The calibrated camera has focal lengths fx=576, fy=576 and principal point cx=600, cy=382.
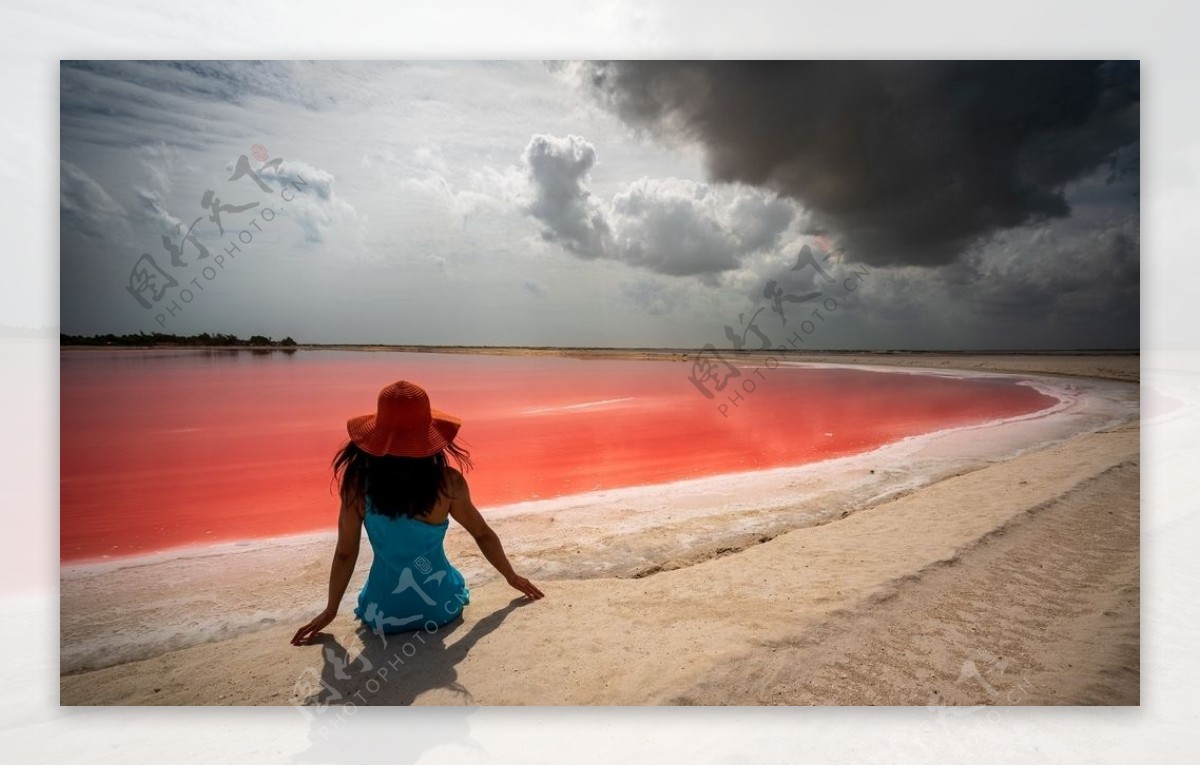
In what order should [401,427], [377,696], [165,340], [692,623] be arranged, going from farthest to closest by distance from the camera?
[165,340]
[692,623]
[377,696]
[401,427]

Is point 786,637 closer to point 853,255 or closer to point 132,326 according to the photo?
point 853,255

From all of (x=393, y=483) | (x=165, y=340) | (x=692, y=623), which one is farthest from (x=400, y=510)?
(x=165, y=340)

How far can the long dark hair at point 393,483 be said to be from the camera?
189 centimetres

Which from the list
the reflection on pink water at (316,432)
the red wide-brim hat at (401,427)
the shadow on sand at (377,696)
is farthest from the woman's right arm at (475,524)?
the reflection on pink water at (316,432)

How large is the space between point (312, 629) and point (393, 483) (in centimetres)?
69

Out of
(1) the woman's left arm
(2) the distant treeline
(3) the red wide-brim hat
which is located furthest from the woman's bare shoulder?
(2) the distant treeline

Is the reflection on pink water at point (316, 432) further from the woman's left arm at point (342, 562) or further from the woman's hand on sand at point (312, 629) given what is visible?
the woman's hand on sand at point (312, 629)

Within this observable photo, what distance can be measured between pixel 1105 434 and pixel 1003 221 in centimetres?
297

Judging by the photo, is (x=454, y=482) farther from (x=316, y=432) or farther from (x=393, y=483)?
(x=316, y=432)

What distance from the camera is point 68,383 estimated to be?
2.29 metres

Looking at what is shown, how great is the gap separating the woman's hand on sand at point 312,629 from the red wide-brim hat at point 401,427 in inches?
26.0

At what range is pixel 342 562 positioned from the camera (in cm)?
196

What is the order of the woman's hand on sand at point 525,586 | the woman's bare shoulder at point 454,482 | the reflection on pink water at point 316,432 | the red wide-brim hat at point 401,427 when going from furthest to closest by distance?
the reflection on pink water at point 316,432, the woman's hand on sand at point 525,586, the woman's bare shoulder at point 454,482, the red wide-brim hat at point 401,427

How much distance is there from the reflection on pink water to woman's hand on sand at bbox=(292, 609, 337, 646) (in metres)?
0.76
